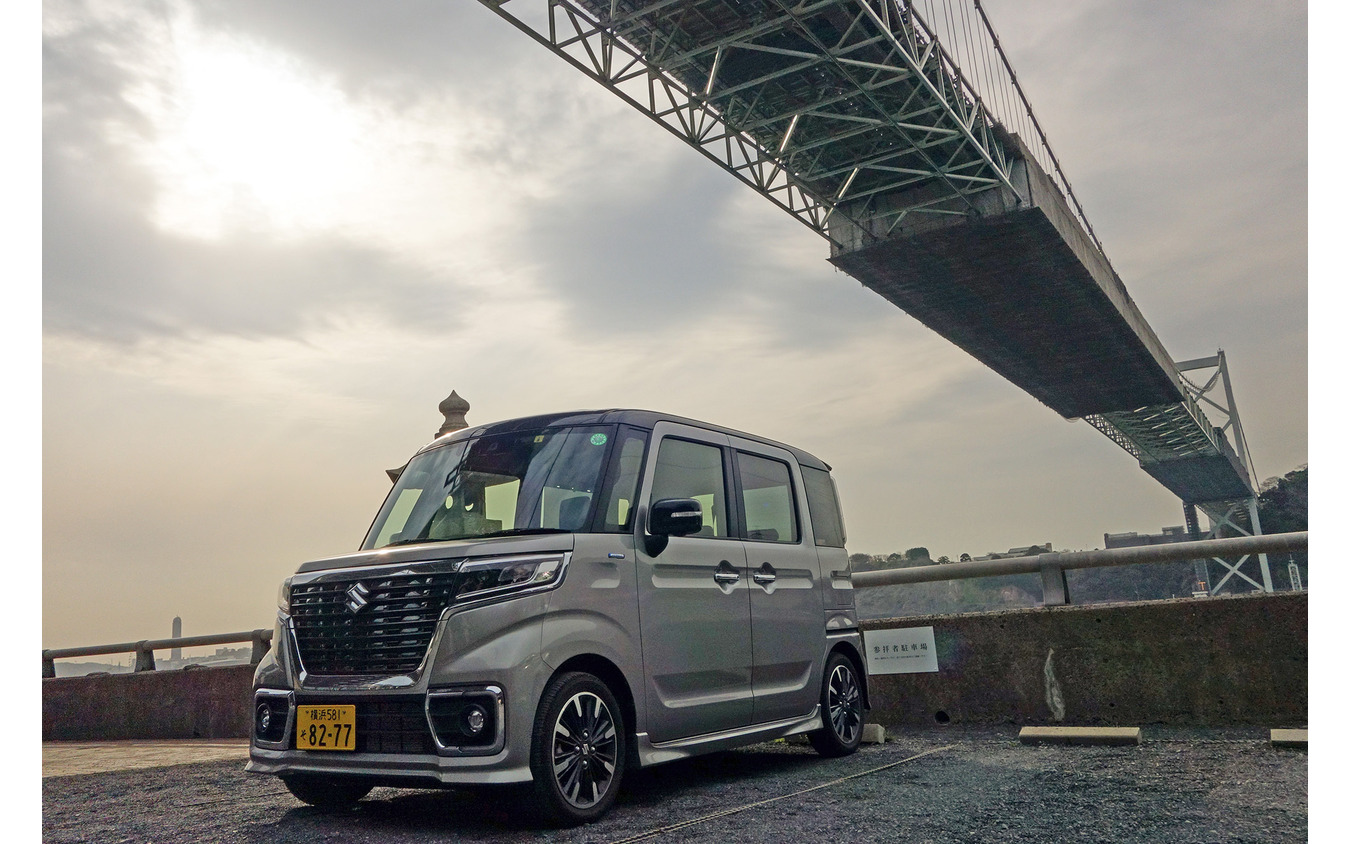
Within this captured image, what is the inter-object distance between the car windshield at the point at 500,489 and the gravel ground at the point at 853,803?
48.8 inches

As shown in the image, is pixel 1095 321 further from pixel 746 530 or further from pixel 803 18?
pixel 746 530

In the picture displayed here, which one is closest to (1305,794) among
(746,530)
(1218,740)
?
(1218,740)

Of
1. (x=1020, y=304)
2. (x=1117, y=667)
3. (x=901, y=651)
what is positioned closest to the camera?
(x=1117, y=667)

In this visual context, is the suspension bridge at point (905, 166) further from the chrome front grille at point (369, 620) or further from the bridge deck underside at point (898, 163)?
the chrome front grille at point (369, 620)

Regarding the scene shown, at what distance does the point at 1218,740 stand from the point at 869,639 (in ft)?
8.48

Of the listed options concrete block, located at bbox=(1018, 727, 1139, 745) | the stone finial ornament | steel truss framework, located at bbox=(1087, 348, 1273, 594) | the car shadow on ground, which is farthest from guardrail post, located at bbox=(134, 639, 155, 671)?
steel truss framework, located at bbox=(1087, 348, 1273, 594)

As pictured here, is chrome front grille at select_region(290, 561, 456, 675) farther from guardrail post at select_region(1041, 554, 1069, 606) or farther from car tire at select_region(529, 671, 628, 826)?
guardrail post at select_region(1041, 554, 1069, 606)

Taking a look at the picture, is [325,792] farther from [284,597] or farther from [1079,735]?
[1079,735]

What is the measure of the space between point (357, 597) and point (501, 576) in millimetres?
683

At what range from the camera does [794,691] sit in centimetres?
574

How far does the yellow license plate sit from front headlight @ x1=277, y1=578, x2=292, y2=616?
1.60ft

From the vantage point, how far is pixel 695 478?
5.36 metres

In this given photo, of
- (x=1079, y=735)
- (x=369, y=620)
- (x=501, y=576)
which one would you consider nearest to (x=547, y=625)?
(x=501, y=576)

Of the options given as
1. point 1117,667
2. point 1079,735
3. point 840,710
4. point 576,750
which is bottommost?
point 1079,735
